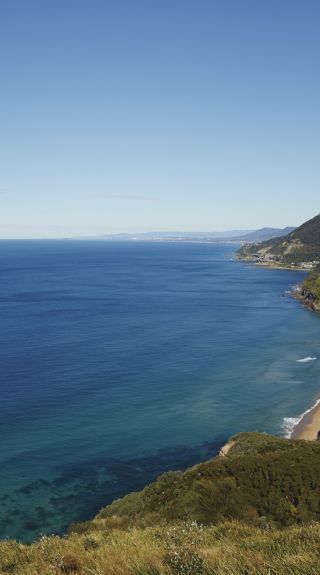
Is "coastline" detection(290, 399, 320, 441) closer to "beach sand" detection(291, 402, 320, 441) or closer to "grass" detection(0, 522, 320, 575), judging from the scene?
"beach sand" detection(291, 402, 320, 441)

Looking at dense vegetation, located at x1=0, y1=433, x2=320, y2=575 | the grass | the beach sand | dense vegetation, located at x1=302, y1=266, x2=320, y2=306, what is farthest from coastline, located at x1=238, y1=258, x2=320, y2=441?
dense vegetation, located at x1=302, y1=266, x2=320, y2=306

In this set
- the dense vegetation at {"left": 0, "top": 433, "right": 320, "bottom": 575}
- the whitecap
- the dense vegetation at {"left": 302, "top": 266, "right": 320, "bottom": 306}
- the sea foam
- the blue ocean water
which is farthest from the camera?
the dense vegetation at {"left": 302, "top": 266, "right": 320, "bottom": 306}

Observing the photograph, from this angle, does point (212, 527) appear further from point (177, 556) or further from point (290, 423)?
point (290, 423)

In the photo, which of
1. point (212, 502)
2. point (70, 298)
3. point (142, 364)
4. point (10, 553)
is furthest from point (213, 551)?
point (70, 298)

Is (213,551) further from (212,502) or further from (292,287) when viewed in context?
(292,287)

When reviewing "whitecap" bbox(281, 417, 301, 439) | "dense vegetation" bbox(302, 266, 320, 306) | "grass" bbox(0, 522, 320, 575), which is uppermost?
"grass" bbox(0, 522, 320, 575)

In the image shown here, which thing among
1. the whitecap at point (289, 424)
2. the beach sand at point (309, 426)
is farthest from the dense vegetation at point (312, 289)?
the whitecap at point (289, 424)

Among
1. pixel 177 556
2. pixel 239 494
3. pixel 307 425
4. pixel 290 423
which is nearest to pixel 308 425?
pixel 307 425

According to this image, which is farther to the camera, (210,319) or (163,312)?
(163,312)
